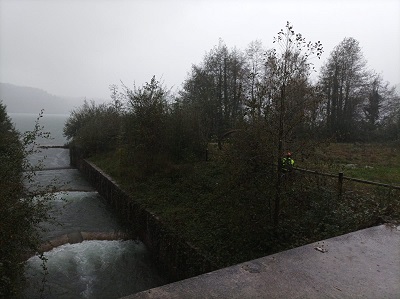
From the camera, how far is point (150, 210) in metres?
10.2

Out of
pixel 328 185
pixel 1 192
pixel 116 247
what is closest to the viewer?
pixel 1 192

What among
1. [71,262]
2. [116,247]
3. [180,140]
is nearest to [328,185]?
[116,247]

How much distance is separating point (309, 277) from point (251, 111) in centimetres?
380

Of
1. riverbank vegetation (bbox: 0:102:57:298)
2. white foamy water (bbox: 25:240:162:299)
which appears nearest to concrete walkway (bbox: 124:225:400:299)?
riverbank vegetation (bbox: 0:102:57:298)

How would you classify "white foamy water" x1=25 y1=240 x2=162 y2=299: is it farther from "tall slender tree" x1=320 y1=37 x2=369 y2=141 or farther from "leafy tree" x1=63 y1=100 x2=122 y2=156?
"tall slender tree" x1=320 y1=37 x2=369 y2=141

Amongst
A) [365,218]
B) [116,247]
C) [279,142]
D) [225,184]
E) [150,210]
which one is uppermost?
[279,142]

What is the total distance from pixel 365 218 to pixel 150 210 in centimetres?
690

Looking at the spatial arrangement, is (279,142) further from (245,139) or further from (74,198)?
(74,198)

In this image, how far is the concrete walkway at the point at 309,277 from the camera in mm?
2725

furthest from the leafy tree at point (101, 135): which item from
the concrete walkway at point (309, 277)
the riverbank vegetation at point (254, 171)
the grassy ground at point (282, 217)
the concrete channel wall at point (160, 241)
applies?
the concrete walkway at point (309, 277)

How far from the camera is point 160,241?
8820mm

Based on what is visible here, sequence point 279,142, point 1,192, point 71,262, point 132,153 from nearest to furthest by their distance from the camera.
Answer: point 1,192
point 279,142
point 71,262
point 132,153

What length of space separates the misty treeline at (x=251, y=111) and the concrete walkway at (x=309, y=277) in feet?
8.29

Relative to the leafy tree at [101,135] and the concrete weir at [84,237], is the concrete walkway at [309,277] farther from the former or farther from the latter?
the leafy tree at [101,135]
